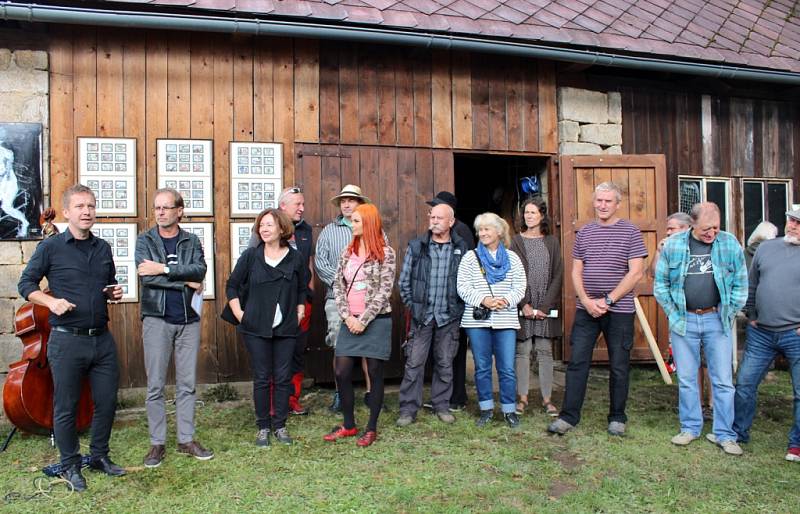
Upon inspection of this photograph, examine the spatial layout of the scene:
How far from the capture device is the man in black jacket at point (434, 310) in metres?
5.18

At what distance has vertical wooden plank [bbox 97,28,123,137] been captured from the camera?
5.77 metres

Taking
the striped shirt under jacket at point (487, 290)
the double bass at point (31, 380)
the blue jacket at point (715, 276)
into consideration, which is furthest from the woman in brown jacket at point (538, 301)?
the double bass at point (31, 380)

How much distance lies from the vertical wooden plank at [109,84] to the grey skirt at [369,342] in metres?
2.85

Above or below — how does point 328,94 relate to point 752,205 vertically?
above

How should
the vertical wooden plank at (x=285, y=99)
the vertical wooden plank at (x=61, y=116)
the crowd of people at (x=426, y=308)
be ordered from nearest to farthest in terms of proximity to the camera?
the crowd of people at (x=426, y=308)
the vertical wooden plank at (x=61, y=116)
the vertical wooden plank at (x=285, y=99)

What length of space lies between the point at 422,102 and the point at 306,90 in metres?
1.14

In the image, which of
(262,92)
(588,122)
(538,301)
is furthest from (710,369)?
(262,92)

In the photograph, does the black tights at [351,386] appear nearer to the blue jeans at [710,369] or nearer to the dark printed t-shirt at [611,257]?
the dark printed t-shirt at [611,257]

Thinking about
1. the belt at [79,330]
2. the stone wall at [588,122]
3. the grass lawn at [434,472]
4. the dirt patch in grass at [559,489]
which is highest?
the stone wall at [588,122]

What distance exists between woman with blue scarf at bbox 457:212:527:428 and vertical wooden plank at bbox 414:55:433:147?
173cm

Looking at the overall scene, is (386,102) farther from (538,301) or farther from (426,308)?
(538,301)

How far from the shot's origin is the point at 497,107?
22.5 feet

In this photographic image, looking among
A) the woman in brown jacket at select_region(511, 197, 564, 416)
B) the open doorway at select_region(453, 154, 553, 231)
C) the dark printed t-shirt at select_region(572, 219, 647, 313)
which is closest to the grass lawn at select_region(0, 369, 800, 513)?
the woman in brown jacket at select_region(511, 197, 564, 416)

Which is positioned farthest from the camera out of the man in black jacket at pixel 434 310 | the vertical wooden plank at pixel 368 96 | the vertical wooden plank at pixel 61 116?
the vertical wooden plank at pixel 368 96
